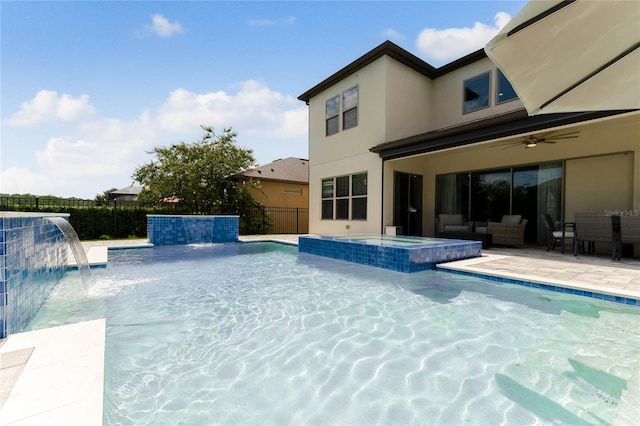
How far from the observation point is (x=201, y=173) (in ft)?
43.7

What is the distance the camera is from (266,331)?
9.82 feet

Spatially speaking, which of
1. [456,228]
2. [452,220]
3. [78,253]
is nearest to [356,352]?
[78,253]

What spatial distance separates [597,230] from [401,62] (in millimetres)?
7250

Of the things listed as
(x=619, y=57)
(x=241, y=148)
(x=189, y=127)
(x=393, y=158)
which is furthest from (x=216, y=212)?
(x=619, y=57)

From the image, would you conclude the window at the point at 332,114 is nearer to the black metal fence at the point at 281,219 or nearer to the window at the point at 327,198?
the window at the point at 327,198

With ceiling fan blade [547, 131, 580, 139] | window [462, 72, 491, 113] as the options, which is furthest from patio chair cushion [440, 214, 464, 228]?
window [462, 72, 491, 113]

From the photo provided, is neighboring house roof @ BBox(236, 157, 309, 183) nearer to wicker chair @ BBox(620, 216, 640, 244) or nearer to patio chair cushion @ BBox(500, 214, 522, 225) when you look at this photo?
patio chair cushion @ BBox(500, 214, 522, 225)

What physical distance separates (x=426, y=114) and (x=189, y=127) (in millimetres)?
11177

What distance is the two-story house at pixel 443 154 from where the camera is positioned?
7.57 metres

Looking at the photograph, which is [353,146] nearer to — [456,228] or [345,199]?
[345,199]

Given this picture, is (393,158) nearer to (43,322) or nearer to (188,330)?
(188,330)

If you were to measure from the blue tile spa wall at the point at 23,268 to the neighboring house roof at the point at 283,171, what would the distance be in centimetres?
1076

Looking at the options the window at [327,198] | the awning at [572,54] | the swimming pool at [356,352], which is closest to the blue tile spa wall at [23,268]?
the swimming pool at [356,352]

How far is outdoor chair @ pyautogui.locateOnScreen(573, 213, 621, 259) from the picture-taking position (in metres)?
6.01
